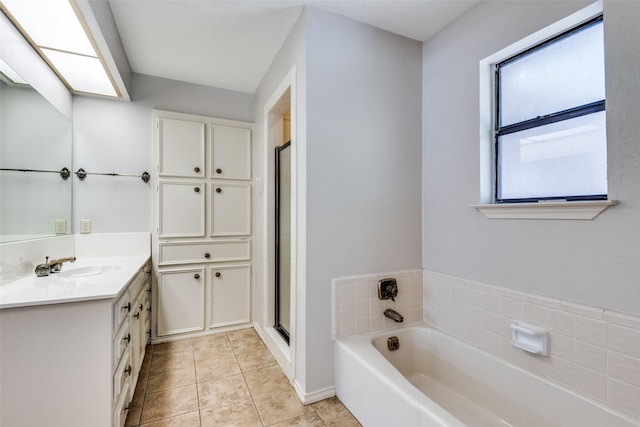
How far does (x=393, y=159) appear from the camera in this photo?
6.72ft

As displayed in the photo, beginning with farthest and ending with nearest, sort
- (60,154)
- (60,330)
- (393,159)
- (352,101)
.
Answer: (60,154) → (393,159) → (352,101) → (60,330)

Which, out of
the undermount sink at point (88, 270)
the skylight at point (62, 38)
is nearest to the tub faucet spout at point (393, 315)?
the undermount sink at point (88, 270)

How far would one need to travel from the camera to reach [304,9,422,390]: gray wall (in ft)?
5.88

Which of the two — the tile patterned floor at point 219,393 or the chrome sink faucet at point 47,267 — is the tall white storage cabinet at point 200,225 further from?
the chrome sink faucet at point 47,267

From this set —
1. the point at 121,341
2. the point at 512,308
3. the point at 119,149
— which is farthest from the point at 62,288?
the point at 512,308

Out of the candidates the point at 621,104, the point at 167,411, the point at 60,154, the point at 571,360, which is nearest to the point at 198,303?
the point at 167,411

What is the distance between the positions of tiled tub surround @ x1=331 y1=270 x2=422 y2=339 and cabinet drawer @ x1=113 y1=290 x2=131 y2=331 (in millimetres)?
1184

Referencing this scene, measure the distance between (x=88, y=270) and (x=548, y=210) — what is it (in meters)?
2.89

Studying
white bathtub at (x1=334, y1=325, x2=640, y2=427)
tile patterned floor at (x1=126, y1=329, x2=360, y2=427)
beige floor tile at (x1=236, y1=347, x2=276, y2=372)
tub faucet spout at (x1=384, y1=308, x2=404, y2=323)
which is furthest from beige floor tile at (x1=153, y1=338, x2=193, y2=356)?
tub faucet spout at (x1=384, y1=308, x2=404, y2=323)

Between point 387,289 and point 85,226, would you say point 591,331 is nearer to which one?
point 387,289

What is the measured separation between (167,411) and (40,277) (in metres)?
1.10

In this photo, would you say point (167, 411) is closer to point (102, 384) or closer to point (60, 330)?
point (102, 384)

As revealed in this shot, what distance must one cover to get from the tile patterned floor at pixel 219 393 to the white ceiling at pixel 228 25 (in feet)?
8.19

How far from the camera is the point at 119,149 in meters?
2.56
